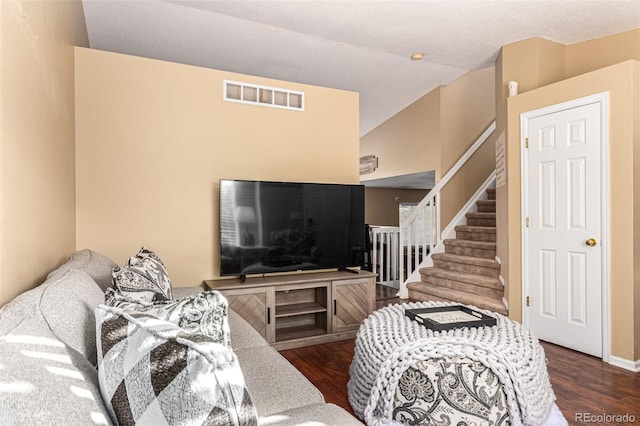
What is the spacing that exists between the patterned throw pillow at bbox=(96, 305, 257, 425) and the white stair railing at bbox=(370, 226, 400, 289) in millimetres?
4838

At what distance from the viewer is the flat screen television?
3053 mm

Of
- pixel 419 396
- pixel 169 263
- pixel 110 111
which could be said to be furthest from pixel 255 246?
pixel 419 396

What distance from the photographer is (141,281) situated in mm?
1646

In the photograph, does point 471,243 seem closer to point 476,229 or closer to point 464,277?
point 476,229

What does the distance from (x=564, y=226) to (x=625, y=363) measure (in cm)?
107

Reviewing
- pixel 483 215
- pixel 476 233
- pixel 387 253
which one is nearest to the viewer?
pixel 476 233

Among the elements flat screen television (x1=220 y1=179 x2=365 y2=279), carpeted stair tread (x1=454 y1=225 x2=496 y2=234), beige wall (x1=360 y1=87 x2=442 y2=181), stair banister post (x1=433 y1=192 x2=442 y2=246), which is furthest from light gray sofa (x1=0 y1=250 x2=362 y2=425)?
beige wall (x1=360 y1=87 x2=442 y2=181)

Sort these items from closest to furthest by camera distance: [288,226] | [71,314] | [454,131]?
[71,314] → [288,226] → [454,131]

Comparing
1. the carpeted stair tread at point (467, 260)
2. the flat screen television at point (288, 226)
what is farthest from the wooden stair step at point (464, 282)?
the flat screen television at point (288, 226)

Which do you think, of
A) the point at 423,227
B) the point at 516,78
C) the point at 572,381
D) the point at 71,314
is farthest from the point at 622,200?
the point at 71,314

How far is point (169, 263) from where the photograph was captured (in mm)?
Answer: 3080

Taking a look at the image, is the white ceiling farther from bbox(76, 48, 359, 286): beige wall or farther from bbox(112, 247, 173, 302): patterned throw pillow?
bbox(112, 247, 173, 302): patterned throw pillow

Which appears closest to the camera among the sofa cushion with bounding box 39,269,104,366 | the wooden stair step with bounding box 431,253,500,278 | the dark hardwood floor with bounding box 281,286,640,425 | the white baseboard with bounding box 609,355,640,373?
the sofa cushion with bounding box 39,269,104,366

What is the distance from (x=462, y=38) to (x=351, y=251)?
2416 millimetres
